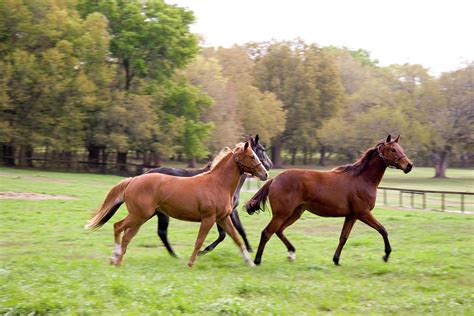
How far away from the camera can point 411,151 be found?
5966 cm

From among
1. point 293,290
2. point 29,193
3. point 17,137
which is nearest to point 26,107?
point 17,137

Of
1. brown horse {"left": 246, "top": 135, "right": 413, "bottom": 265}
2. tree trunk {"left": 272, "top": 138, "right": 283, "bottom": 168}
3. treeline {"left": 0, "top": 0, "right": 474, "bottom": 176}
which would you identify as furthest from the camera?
tree trunk {"left": 272, "top": 138, "right": 283, "bottom": 168}

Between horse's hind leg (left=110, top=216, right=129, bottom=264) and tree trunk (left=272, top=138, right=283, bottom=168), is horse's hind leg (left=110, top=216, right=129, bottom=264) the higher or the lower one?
the lower one

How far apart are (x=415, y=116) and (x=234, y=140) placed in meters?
18.4

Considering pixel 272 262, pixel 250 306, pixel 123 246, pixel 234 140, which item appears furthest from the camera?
pixel 234 140

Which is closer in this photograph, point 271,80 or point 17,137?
point 17,137

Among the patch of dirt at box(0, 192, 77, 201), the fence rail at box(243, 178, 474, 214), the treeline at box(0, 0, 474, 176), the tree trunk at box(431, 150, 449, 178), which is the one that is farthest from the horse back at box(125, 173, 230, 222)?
the tree trunk at box(431, 150, 449, 178)

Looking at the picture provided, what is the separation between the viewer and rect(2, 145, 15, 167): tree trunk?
1816 inches

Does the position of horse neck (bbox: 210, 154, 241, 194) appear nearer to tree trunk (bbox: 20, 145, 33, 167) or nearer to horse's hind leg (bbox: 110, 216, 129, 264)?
horse's hind leg (bbox: 110, 216, 129, 264)

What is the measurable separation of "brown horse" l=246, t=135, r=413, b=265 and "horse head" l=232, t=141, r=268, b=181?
625mm

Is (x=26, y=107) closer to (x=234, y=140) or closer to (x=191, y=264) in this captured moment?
(x=234, y=140)

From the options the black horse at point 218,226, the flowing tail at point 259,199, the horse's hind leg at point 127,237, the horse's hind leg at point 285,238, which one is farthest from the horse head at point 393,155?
the horse's hind leg at point 127,237

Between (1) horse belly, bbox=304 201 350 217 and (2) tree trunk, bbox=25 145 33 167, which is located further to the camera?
(2) tree trunk, bbox=25 145 33 167

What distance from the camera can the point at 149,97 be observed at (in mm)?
48094
